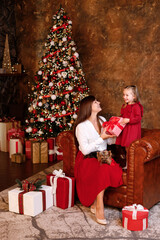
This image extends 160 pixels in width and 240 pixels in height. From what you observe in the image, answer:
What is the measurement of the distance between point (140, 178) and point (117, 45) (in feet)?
13.5

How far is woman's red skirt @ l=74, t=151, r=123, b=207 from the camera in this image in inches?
141

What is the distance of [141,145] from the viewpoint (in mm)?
3568

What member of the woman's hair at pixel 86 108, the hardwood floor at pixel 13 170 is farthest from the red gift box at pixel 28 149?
the woman's hair at pixel 86 108

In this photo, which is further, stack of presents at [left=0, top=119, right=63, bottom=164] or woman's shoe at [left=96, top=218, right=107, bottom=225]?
stack of presents at [left=0, top=119, right=63, bottom=164]

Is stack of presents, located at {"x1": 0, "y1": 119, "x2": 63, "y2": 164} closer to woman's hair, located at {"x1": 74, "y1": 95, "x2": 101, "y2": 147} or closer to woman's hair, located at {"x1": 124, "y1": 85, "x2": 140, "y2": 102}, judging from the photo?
woman's hair, located at {"x1": 74, "y1": 95, "x2": 101, "y2": 147}

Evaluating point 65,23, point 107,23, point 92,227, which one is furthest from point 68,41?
point 92,227

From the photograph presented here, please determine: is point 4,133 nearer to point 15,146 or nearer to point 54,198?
point 15,146

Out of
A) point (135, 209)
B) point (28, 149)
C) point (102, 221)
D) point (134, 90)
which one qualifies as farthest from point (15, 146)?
point (135, 209)

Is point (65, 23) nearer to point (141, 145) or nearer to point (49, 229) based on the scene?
point (141, 145)

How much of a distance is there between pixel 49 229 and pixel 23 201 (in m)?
0.54

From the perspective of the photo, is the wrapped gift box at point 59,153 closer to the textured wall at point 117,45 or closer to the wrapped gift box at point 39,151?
the wrapped gift box at point 39,151

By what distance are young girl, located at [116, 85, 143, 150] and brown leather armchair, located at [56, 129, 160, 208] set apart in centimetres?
33

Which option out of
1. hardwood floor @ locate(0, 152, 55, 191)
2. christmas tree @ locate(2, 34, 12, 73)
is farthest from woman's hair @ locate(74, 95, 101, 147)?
christmas tree @ locate(2, 34, 12, 73)

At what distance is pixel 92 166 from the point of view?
12.1ft
